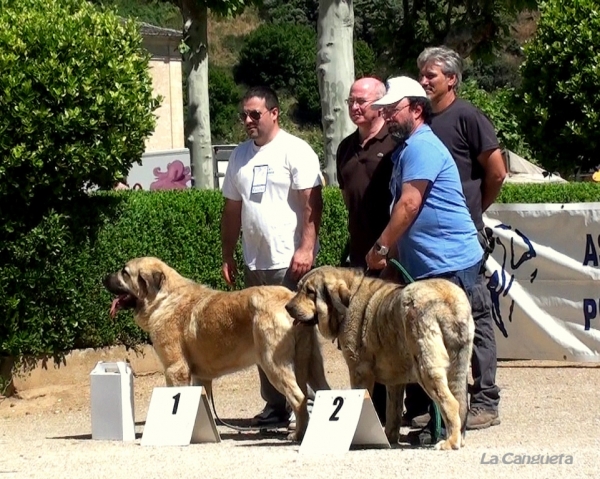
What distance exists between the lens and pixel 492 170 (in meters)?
7.73

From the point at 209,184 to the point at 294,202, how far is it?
369 inches

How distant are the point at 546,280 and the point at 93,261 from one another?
14.3ft

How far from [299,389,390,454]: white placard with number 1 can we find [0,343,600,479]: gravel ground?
0.30ft

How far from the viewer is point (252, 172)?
26.5ft

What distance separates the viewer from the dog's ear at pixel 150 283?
802 cm

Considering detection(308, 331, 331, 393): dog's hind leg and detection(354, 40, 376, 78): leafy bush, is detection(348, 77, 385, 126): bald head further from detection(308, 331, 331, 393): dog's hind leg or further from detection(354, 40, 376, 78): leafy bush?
detection(354, 40, 376, 78): leafy bush

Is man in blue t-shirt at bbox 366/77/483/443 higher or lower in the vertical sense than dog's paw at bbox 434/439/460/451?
higher

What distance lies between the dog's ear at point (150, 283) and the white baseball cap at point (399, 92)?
6.70 ft

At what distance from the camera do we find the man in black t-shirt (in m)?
7.65

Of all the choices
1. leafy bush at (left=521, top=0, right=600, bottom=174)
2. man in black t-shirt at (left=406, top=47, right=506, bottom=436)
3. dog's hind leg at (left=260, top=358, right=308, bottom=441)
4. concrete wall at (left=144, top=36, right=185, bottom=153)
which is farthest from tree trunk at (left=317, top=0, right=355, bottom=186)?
concrete wall at (left=144, top=36, right=185, bottom=153)

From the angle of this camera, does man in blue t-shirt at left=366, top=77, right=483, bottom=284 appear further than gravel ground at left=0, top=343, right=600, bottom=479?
Yes

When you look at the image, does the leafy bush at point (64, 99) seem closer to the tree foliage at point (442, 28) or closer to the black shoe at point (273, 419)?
the black shoe at point (273, 419)

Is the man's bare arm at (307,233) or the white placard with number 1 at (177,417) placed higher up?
the man's bare arm at (307,233)

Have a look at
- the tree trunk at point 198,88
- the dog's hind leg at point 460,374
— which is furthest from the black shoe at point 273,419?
the tree trunk at point 198,88
